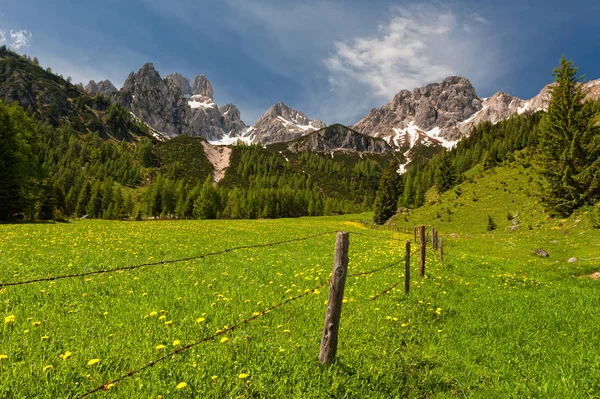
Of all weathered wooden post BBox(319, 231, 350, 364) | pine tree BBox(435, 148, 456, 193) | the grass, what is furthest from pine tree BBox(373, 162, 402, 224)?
weathered wooden post BBox(319, 231, 350, 364)

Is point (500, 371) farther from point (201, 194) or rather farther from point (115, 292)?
point (201, 194)

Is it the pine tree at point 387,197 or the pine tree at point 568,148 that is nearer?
the pine tree at point 568,148

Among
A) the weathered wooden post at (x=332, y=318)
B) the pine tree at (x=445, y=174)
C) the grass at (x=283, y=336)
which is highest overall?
the pine tree at (x=445, y=174)

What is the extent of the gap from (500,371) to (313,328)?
4173 mm

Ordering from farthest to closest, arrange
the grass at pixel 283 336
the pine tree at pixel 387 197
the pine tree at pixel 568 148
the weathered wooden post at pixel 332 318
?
the pine tree at pixel 387 197
the pine tree at pixel 568 148
the weathered wooden post at pixel 332 318
the grass at pixel 283 336

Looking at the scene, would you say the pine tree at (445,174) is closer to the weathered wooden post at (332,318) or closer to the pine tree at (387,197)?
the pine tree at (387,197)

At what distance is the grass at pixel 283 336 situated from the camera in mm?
4996

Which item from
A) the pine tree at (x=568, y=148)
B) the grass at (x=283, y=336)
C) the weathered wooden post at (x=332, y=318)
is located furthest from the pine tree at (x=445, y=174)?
the weathered wooden post at (x=332, y=318)

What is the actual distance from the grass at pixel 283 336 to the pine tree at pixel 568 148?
90.0 feet

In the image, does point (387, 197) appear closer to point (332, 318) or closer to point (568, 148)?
point (568, 148)

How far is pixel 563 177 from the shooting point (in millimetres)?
33688

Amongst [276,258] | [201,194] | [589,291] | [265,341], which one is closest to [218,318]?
[265,341]

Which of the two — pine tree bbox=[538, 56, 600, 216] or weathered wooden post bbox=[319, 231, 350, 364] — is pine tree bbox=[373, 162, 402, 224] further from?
weathered wooden post bbox=[319, 231, 350, 364]

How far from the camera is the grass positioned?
4996 millimetres
